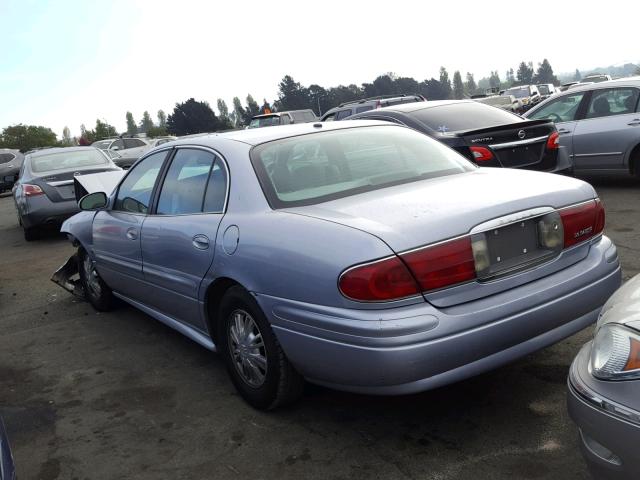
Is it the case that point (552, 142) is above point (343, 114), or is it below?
below

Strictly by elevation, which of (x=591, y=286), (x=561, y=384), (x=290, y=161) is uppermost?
(x=290, y=161)

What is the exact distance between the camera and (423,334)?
2.83 m

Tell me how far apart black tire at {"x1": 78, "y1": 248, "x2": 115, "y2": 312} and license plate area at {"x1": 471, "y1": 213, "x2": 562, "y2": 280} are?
12.5ft

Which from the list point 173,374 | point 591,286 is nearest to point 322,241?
point 591,286

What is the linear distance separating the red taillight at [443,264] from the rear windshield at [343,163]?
0.80 meters

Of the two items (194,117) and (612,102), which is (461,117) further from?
(194,117)

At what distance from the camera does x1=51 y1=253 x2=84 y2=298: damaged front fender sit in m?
6.63

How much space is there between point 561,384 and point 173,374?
2.37m

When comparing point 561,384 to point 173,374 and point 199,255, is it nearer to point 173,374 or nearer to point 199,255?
point 199,255

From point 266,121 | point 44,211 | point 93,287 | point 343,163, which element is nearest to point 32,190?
point 44,211

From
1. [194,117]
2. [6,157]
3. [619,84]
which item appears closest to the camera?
[619,84]

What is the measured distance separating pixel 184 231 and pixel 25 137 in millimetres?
102755

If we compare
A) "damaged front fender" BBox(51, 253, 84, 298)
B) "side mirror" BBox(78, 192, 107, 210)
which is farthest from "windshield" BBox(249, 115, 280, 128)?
"side mirror" BBox(78, 192, 107, 210)

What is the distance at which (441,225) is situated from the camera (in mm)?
2986
